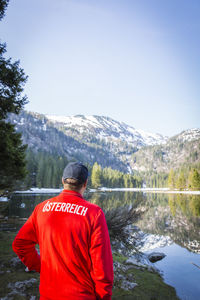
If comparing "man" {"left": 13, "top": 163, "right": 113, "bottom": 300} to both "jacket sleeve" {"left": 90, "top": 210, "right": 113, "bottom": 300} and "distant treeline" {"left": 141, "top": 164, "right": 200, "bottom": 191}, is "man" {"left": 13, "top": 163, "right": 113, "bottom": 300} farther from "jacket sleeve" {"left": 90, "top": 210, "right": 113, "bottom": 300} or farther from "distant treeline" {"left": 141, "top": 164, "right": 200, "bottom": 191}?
"distant treeline" {"left": 141, "top": 164, "right": 200, "bottom": 191}

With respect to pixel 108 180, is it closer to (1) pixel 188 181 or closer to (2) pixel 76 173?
(1) pixel 188 181

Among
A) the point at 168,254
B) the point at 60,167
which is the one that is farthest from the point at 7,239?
the point at 60,167

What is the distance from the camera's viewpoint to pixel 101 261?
204cm

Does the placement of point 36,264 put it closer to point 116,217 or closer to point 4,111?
point 116,217

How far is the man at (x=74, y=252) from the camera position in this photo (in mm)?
2006

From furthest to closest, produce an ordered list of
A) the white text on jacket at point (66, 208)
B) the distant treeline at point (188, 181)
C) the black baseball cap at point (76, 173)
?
1. the distant treeline at point (188, 181)
2. the black baseball cap at point (76, 173)
3. the white text on jacket at point (66, 208)

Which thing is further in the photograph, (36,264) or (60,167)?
(60,167)

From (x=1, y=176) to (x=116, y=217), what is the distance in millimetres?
6248

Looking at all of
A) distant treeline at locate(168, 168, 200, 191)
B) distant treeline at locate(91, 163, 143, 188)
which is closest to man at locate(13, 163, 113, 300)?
distant treeline at locate(168, 168, 200, 191)

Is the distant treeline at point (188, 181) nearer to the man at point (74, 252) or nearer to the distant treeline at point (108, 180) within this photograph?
the distant treeline at point (108, 180)

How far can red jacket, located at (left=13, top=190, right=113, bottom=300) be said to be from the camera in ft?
6.57

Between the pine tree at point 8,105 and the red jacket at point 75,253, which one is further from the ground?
the pine tree at point 8,105

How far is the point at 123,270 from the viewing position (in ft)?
22.2

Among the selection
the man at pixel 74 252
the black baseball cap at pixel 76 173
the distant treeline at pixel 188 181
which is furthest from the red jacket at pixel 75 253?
the distant treeline at pixel 188 181
